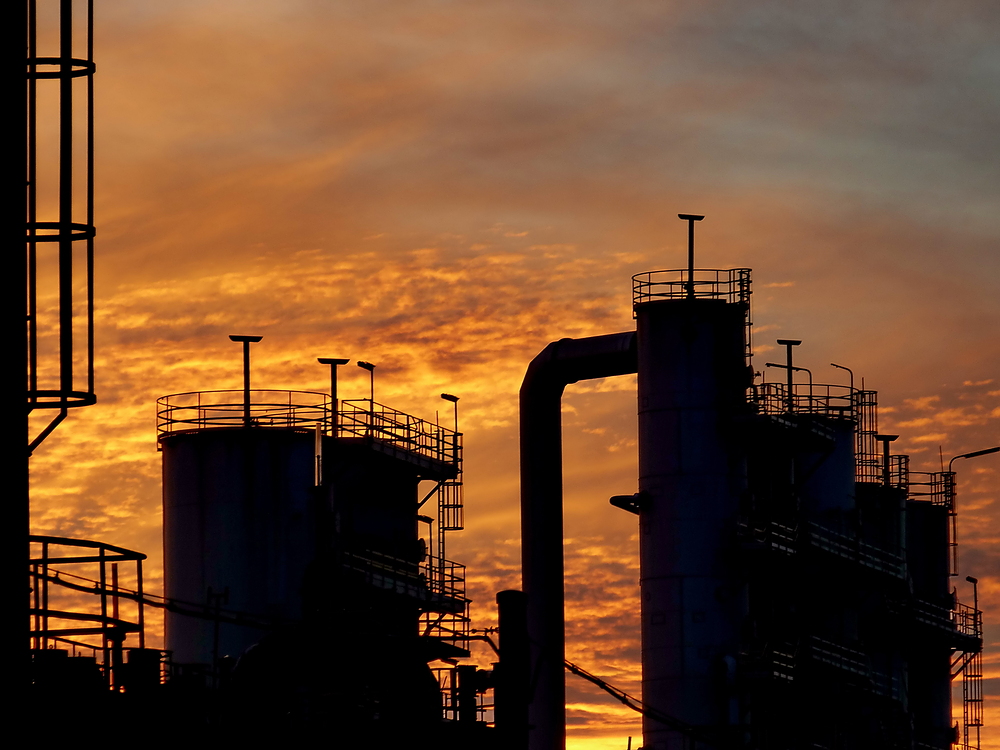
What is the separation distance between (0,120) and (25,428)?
13.0 feet

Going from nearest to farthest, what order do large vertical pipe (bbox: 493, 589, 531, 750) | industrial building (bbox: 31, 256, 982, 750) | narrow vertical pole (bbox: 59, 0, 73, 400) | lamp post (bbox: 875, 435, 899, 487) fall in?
1. narrow vertical pole (bbox: 59, 0, 73, 400)
2. large vertical pipe (bbox: 493, 589, 531, 750)
3. industrial building (bbox: 31, 256, 982, 750)
4. lamp post (bbox: 875, 435, 899, 487)

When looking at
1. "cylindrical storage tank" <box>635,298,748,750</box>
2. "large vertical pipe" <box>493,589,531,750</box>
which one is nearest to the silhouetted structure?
"cylindrical storage tank" <box>635,298,748,750</box>

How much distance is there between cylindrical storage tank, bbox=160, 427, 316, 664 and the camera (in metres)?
54.9

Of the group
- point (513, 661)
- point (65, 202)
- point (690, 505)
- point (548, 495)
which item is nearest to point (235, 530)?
point (548, 495)

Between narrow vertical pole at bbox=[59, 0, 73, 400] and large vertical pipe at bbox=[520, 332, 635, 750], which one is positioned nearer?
narrow vertical pole at bbox=[59, 0, 73, 400]

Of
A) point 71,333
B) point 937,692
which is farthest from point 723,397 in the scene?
point 71,333

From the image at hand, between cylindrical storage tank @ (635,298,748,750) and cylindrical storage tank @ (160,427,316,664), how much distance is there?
10016 millimetres

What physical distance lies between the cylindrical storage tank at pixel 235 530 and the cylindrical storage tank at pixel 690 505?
394 inches

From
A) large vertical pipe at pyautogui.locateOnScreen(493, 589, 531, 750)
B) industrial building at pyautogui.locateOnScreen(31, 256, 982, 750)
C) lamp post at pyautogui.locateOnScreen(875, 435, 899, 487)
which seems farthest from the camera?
lamp post at pyautogui.locateOnScreen(875, 435, 899, 487)

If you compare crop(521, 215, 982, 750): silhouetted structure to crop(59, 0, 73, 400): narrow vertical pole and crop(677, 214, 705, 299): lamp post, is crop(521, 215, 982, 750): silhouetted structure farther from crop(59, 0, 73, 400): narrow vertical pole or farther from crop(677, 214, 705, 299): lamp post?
crop(59, 0, 73, 400): narrow vertical pole

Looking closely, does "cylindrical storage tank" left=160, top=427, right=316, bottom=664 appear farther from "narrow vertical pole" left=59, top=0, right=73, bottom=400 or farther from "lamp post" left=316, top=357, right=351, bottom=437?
"narrow vertical pole" left=59, top=0, right=73, bottom=400

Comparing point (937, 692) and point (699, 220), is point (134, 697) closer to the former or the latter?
point (699, 220)

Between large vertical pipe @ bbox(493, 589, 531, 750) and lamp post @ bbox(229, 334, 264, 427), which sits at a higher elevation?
lamp post @ bbox(229, 334, 264, 427)

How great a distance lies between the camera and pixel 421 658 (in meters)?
53.9
